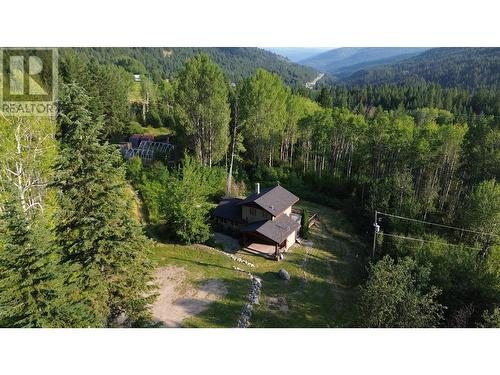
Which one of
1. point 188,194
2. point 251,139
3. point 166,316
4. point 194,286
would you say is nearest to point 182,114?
point 251,139

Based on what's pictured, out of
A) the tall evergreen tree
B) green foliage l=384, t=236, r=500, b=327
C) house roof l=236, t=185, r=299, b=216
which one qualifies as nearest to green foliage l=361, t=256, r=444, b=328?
green foliage l=384, t=236, r=500, b=327

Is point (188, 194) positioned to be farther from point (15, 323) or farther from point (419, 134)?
point (419, 134)

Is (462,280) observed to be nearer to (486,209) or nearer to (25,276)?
(486,209)

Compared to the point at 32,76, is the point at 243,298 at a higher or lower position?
lower

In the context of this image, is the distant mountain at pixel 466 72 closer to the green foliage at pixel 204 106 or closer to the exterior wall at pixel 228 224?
the green foliage at pixel 204 106

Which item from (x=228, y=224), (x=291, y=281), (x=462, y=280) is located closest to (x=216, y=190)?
(x=228, y=224)

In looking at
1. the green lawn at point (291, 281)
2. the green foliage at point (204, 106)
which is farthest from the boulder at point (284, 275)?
the green foliage at point (204, 106)

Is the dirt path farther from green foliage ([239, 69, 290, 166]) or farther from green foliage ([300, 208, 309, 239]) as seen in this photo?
green foliage ([239, 69, 290, 166])
